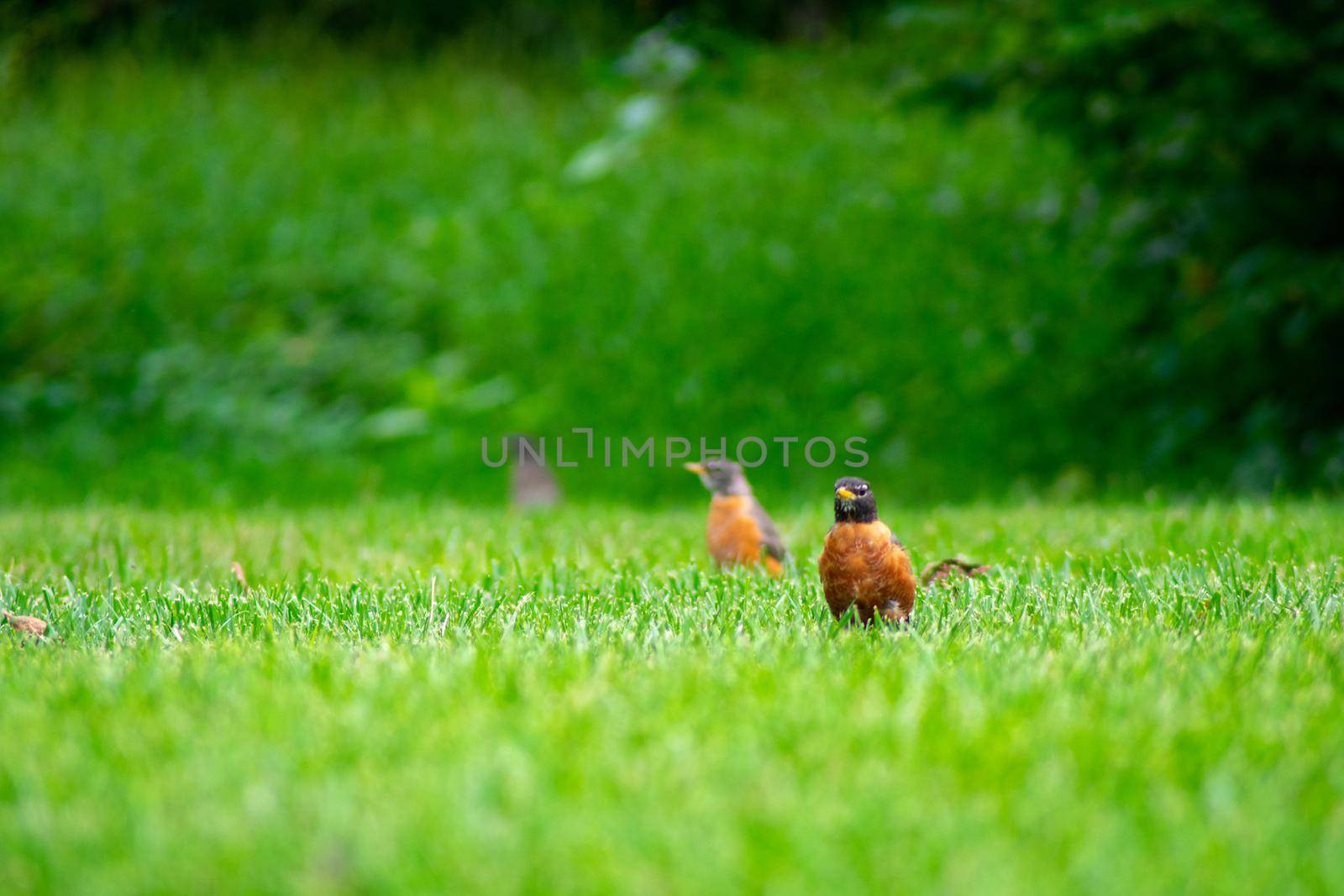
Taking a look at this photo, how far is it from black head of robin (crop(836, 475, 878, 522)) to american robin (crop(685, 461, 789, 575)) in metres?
1.12

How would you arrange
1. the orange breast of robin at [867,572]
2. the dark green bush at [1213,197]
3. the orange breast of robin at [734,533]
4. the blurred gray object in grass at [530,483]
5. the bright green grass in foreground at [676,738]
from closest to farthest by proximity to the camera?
the bright green grass in foreground at [676,738] < the orange breast of robin at [867,572] < the orange breast of robin at [734,533] < the dark green bush at [1213,197] < the blurred gray object in grass at [530,483]

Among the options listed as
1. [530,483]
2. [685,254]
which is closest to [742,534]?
[530,483]

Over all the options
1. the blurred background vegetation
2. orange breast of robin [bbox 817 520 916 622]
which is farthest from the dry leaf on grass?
the blurred background vegetation

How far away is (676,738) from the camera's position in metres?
2.10

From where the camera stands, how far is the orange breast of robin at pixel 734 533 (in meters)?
4.11

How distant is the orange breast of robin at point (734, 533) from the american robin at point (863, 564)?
1063mm

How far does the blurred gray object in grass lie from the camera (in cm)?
721

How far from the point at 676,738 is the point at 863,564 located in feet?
3.13

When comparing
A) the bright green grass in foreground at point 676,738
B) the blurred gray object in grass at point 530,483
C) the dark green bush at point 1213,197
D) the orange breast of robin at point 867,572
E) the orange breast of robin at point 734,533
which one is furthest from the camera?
the blurred gray object in grass at point 530,483

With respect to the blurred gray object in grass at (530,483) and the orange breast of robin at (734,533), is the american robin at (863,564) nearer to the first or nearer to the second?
the orange breast of robin at (734,533)

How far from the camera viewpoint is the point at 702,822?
1811 mm

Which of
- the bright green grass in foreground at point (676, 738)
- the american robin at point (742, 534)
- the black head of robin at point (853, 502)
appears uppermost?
the black head of robin at point (853, 502)

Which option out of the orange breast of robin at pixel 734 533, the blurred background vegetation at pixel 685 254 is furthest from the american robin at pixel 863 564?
the blurred background vegetation at pixel 685 254

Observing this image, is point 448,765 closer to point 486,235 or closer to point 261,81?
point 486,235
